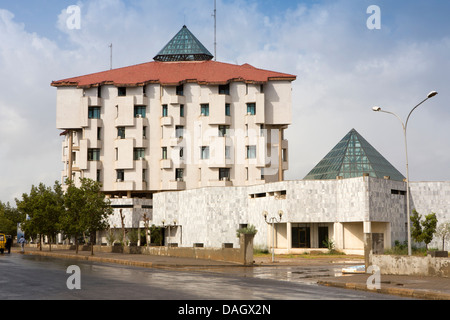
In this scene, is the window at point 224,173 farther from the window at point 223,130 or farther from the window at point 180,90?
the window at point 180,90

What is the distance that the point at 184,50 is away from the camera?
9681 centimetres

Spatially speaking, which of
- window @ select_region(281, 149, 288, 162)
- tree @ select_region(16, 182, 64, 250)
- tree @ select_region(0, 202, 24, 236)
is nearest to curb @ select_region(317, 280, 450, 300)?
tree @ select_region(16, 182, 64, 250)

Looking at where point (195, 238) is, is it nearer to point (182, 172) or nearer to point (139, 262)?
point (182, 172)

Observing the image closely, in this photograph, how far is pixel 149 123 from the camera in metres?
89.3

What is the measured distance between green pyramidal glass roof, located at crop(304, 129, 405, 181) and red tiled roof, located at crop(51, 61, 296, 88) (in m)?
18.5

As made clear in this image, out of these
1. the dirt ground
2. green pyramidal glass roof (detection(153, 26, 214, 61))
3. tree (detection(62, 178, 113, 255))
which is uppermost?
green pyramidal glass roof (detection(153, 26, 214, 61))

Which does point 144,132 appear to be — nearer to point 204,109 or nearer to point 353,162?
point 204,109

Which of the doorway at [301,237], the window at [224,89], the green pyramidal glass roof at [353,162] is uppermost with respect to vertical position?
the window at [224,89]

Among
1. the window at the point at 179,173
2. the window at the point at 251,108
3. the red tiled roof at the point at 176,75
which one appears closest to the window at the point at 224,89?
the red tiled roof at the point at 176,75

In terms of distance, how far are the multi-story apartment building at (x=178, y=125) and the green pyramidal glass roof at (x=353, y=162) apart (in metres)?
11.0

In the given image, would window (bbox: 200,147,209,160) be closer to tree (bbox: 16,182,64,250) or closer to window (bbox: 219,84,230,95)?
window (bbox: 219,84,230,95)

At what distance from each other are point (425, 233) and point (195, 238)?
3259 cm

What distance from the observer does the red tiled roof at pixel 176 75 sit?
87500 mm

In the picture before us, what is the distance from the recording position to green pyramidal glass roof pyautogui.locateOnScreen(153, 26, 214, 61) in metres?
96.2
